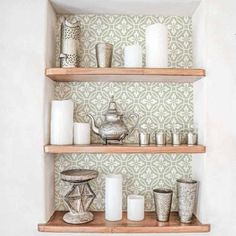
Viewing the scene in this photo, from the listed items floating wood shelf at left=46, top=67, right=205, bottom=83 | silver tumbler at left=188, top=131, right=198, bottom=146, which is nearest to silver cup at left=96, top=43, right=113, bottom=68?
floating wood shelf at left=46, top=67, right=205, bottom=83

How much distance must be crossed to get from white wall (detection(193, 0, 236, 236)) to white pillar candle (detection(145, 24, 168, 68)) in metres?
0.19

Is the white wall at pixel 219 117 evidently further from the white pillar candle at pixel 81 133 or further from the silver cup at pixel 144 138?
the white pillar candle at pixel 81 133

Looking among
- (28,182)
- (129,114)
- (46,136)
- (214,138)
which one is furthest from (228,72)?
(28,182)

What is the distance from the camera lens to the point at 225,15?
1478 mm

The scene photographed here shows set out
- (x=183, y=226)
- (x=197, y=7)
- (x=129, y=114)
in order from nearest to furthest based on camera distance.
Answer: (x=183, y=226) → (x=197, y=7) → (x=129, y=114)

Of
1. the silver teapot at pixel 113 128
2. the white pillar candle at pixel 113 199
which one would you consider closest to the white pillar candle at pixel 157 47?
the silver teapot at pixel 113 128

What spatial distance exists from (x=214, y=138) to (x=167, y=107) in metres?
0.33

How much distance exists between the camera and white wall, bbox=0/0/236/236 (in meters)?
1.45

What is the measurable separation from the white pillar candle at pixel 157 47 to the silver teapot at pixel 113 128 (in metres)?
0.29

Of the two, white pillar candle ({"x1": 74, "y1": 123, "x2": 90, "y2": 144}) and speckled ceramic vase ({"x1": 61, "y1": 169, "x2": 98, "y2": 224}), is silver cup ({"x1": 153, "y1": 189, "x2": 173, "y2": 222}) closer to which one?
speckled ceramic vase ({"x1": 61, "y1": 169, "x2": 98, "y2": 224})

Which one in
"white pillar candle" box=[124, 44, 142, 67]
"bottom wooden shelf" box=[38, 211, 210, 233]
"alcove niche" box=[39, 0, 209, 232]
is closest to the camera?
"bottom wooden shelf" box=[38, 211, 210, 233]

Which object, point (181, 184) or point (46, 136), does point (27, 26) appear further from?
point (181, 184)

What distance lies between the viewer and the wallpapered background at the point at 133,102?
1.67m

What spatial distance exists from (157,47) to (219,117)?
45 cm
